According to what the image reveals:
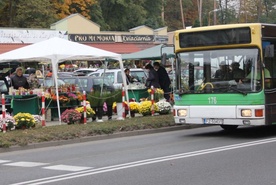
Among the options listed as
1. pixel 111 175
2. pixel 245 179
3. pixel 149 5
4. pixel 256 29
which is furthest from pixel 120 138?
pixel 149 5

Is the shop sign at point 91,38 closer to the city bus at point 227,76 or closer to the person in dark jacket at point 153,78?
the person in dark jacket at point 153,78

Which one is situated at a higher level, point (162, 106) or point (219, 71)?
point (219, 71)

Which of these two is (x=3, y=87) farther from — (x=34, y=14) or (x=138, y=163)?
(x=34, y=14)

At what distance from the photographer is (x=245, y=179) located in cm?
892

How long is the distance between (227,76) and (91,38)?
39.1 metres

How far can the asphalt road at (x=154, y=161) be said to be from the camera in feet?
30.1

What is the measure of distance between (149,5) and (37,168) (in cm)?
7129

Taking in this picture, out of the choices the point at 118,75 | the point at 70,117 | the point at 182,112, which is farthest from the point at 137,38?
the point at 182,112

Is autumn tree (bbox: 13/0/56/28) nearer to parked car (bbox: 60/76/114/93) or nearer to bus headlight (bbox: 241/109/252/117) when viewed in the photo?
parked car (bbox: 60/76/114/93)

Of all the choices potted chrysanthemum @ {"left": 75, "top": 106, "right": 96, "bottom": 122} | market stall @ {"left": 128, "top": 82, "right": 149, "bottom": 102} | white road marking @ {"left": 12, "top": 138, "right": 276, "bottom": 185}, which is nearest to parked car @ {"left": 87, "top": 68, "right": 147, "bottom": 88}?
market stall @ {"left": 128, "top": 82, "right": 149, "bottom": 102}

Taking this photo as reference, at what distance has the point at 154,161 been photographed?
1108 cm

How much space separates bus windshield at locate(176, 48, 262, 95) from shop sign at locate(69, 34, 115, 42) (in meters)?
36.4

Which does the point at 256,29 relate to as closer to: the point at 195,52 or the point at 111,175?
the point at 195,52

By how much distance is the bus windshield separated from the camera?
14031 mm
